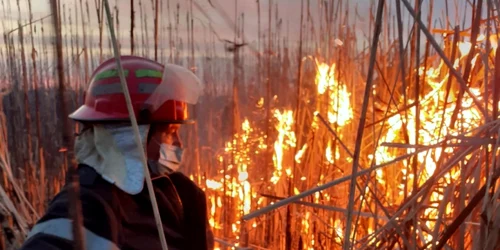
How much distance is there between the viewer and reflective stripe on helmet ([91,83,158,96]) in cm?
128

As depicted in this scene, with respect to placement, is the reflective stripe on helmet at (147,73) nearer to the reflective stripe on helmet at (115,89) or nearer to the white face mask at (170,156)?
the reflective stripe on helmet at (115,89)

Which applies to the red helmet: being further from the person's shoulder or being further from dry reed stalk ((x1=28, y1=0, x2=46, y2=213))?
dry reed stalk ((x1=28, y1=0, x2=46, y2=213))

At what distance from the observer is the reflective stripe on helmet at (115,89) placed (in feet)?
4.20

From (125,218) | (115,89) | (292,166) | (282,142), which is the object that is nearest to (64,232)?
(125,218)

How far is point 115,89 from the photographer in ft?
4.21

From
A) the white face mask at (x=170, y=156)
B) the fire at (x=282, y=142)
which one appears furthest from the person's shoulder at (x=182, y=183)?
the fire at (x=282, y=142)

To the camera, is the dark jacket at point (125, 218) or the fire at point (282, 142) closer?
the dark jacket at point (125, 218)

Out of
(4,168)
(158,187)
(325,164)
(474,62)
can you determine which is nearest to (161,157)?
(158,187)

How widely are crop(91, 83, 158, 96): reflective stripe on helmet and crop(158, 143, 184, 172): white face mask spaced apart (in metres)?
0.14

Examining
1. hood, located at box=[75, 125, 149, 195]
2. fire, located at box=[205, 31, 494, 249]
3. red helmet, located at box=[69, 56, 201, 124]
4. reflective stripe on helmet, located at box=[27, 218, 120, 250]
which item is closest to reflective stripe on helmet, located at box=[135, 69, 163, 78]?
red helmet, located at box=[69, 56, 201, 124]

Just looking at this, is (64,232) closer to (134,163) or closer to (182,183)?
(134,163)

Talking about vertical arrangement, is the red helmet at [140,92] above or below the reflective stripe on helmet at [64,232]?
above

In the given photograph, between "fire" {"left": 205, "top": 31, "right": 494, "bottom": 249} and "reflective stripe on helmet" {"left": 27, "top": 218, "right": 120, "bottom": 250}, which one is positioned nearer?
"reflective stripe on helmet" {"left": 27, "top": 218, "right": 120, "bottom": 250}

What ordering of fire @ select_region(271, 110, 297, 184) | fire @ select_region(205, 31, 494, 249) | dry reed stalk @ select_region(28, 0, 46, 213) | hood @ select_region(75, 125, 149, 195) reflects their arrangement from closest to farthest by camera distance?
hood @ select_region(75, 125, 149, 195)
fire @ select_region(205, 31, 494, 249)
dry reed stalk @ select_region(28, 0, 46, 213)
fire @ select_region(271, 110, 297, 184)
